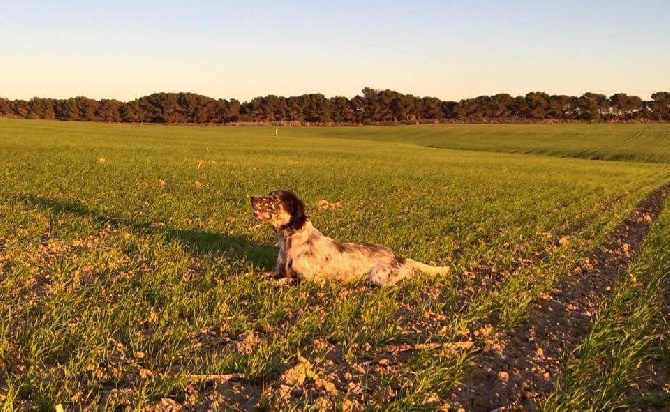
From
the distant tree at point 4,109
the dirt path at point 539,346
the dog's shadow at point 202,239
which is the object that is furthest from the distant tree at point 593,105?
the distant tree at point 4,109

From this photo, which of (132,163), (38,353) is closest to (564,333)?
(38,353)

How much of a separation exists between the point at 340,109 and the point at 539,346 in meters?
143

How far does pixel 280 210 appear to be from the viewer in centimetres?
810

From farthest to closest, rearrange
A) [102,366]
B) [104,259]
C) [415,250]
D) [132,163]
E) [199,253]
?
[132,163]
[415,250]
[199,253]
[104,259]
[102,366]

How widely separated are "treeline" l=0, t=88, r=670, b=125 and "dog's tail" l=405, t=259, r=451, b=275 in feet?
416

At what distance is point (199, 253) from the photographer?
371 inches

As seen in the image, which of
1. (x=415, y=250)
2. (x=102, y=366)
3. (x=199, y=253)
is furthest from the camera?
(x=415, y=250)

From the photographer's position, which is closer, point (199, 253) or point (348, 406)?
point (348, 406)

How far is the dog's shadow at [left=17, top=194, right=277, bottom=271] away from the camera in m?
9.43

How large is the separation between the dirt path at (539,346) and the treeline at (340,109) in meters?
126

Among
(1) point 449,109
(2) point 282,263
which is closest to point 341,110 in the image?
(1) point 449,109

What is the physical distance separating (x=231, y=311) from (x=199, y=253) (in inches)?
123

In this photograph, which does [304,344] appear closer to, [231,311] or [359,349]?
[359,349]

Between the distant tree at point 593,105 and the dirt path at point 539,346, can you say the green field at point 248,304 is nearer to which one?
the dirt path at point 539,346
